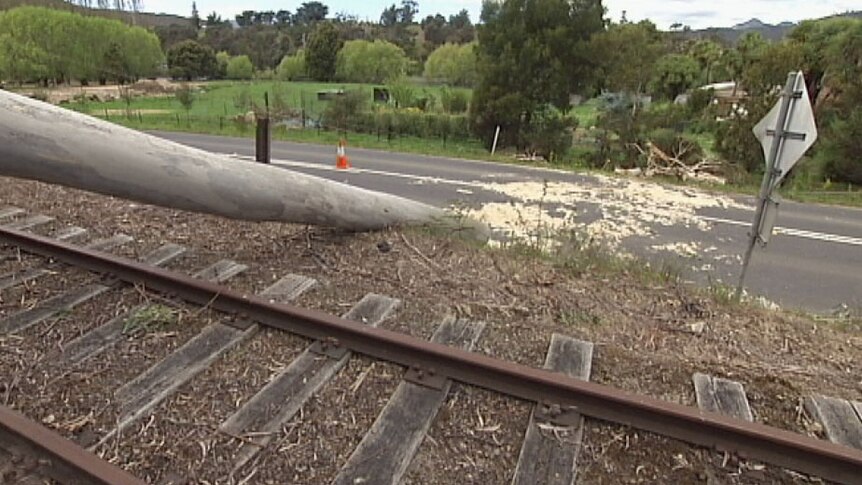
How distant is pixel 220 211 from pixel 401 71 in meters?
50.0

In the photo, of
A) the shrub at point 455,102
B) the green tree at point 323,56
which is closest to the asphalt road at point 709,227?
the shrub at point 455,102

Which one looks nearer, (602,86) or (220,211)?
(220,211)

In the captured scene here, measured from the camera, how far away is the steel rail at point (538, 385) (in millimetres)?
2240

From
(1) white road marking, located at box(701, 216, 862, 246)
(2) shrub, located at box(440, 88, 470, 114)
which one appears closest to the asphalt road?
(1) white road marking, located at box(701, 216, 862, 246)

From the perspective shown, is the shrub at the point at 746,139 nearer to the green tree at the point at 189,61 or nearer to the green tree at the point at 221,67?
the green tree at the point at 221,67

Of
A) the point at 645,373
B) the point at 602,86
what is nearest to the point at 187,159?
A: the point at 645,373

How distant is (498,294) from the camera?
3979mm

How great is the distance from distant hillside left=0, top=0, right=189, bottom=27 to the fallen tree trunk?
75.3 meters

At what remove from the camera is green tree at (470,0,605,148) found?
25344 mm

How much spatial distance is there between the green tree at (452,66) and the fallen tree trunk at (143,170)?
44232 mm

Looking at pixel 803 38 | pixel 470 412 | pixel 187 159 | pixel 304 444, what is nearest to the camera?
pixel 304 444

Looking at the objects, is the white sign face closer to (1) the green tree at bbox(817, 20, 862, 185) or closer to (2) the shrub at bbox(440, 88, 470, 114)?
(1) the green tree at bbox(817, 20, 862, 185)

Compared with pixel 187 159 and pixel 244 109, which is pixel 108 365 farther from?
pixel 244 109

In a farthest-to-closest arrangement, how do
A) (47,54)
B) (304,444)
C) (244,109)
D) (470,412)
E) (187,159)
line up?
(47,54) < (244,109) < (187,159) < (470,412) < (304,444)
